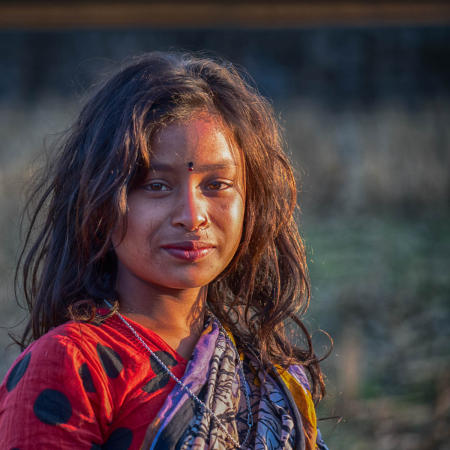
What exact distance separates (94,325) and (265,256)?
0.62 m

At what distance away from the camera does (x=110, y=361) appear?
1360 mm

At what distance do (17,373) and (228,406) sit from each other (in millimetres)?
474

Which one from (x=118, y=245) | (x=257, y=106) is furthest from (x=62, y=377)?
(x=257, y=106)

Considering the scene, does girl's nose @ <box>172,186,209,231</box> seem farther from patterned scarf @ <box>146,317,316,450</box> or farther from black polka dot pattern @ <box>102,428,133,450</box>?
black polka dot pattern @ <box>102,428,133,450</box>

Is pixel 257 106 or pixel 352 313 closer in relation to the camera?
pixel 257 106

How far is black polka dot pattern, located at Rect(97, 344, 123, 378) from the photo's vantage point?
135 cm

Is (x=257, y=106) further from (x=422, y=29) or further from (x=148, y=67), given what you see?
(x=422, y=29)

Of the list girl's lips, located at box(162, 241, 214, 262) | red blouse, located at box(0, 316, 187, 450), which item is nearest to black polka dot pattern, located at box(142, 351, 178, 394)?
red blouse, located at box(0, 316, 187, 450)

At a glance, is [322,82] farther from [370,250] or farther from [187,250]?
[187,250]

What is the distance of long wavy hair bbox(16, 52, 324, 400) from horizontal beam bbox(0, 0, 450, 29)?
21.1ft

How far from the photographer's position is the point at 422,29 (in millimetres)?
8133

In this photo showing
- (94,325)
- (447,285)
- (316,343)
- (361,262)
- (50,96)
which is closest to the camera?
(94,325)

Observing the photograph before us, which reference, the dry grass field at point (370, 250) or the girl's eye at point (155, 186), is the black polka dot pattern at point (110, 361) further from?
the dry grass field at point (370, 250)

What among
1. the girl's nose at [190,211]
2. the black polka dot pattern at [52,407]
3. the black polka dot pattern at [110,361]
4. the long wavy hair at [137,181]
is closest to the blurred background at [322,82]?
the long wavy hair at [137,181]
